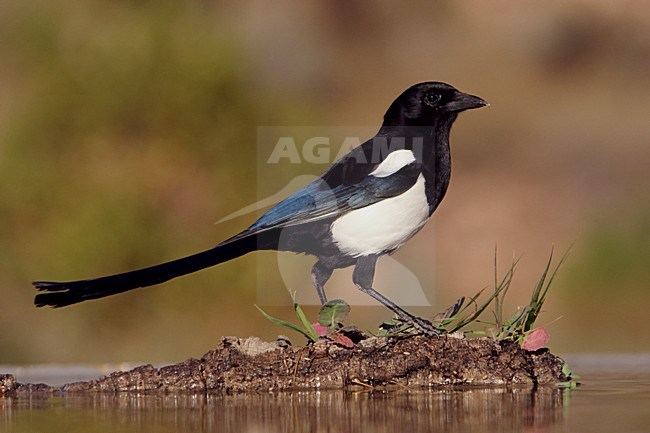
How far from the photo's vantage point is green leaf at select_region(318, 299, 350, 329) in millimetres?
4445

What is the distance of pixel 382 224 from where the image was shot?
189 inches

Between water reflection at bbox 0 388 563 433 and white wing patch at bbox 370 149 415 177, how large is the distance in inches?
40.7

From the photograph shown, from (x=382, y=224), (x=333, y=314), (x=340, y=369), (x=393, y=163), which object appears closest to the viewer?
(x=340, y=369)

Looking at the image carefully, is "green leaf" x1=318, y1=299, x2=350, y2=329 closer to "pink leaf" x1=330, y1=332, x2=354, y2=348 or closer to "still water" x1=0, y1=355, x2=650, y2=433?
"pink leaf" x1=330, y1=332, x2=354, y2=348

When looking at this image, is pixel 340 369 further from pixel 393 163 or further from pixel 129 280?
pixel 393 163

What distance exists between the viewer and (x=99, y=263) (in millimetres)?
6867

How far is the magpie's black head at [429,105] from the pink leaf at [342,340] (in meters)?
1.07

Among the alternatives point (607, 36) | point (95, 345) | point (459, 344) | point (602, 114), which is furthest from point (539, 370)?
point (607, 36)

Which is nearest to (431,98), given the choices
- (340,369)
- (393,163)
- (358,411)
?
(393,163)

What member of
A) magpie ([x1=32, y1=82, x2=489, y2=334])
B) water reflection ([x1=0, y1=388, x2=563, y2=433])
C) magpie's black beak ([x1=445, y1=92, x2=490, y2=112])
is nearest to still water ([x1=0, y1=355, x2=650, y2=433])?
water reflection ([x1=0, y1=388, x2=563, y2=433])

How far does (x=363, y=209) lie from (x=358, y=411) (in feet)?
4.50

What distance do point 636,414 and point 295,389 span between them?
4.12ft

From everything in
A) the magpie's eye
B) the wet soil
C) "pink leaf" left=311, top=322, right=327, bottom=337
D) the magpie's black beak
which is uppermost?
the magpie's eye

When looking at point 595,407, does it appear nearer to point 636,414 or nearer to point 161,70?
point 636,414
